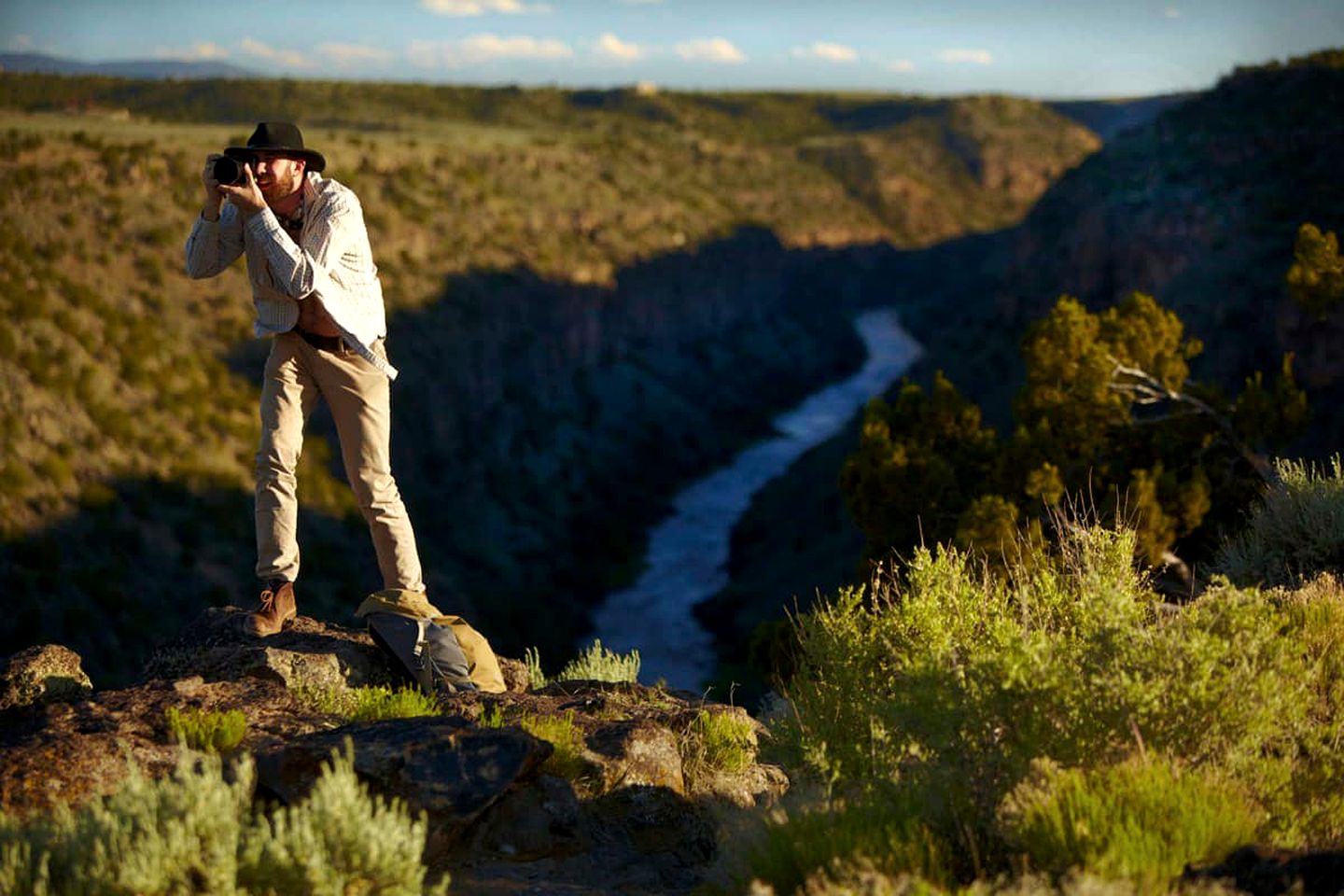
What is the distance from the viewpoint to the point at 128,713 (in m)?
4.85

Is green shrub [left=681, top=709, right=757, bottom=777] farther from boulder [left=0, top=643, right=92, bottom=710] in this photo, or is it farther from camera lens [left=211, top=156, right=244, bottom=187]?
camera lens [left=211, top=156, right=244, bottom=187]

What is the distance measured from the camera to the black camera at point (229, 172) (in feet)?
17.7

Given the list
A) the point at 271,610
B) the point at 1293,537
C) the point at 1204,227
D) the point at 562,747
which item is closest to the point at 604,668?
the point at 271,610

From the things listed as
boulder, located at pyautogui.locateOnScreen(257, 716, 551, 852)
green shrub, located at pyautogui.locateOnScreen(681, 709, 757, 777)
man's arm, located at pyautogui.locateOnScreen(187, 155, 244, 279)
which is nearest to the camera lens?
man's arm, located at pyautogui.locateOnScreen(187, 155, 244, 279)

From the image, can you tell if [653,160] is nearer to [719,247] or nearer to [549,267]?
[719,247]

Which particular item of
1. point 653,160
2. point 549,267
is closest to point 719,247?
point 653,160

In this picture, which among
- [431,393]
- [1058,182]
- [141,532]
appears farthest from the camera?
[1058,182]

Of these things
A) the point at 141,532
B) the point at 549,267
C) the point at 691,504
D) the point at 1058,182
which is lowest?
the point at 691,504

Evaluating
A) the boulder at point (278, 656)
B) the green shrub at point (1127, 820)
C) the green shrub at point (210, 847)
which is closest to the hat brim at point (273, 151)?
the boulder at point (278, 656)

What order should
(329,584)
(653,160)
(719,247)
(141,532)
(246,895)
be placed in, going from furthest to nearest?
(653,160), (719,247), (329,584), (141,532), (246,895)

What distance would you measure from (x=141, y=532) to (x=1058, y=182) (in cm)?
4000

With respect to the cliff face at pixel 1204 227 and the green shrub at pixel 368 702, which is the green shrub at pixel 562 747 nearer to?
the green shrub at pixel 368 702

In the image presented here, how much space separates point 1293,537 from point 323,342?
21.7 ft

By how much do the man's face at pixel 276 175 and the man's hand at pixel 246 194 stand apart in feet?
0.59
